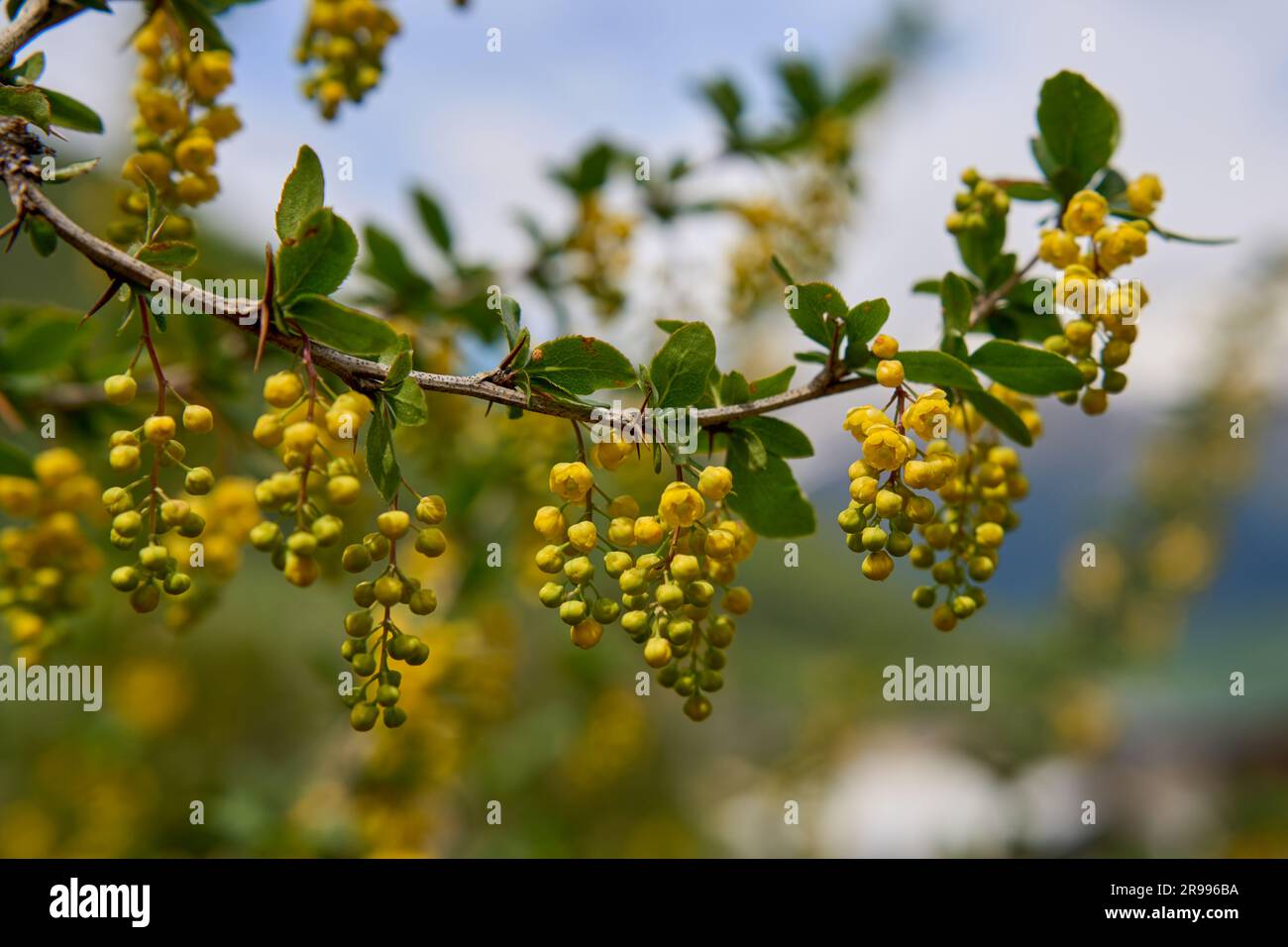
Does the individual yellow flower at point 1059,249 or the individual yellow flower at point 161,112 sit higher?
the individual yellow flower at point 161,112

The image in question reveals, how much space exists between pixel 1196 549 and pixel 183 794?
5235 millimetres

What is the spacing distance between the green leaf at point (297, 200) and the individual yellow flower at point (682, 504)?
1.60 feet

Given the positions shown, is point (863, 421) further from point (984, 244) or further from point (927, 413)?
point (984, 244)

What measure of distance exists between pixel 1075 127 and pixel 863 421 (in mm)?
648

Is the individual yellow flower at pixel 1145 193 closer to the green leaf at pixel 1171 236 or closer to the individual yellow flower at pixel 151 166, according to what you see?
the green leaf at pixel 1171 236

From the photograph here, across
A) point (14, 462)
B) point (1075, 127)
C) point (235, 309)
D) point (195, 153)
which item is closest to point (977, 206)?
point (1075, 127)

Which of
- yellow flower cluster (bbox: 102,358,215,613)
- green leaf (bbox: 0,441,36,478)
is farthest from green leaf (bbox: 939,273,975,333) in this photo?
green leaf (bbox: 0,441,36,478)

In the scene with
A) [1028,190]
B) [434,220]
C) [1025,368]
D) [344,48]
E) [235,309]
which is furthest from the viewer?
[434,220]

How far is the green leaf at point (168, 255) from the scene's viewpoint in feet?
3.33

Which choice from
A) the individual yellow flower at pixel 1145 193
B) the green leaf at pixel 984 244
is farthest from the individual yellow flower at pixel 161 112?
the individual yellow flower at pixel 1145 193

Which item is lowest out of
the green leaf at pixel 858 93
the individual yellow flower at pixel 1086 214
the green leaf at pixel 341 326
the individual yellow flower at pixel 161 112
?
the green leaf at pixel 341 326

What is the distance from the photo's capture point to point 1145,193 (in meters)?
1.30
